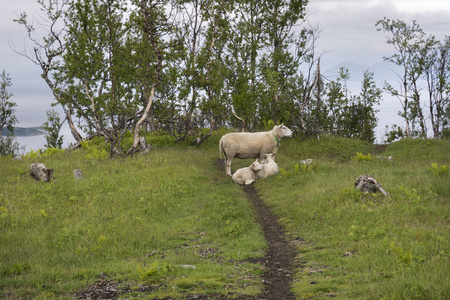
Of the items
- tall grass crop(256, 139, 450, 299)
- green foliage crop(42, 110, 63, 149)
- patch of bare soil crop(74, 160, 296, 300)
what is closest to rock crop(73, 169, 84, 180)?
tall grass crop(256, 139, 450, 299)

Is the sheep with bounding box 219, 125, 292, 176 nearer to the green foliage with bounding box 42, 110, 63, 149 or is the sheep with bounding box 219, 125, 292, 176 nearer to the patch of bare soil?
the patch of bare soil

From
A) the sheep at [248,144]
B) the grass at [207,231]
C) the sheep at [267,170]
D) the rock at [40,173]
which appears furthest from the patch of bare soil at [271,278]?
the rock at [40,173]

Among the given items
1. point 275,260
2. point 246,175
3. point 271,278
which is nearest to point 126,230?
point 275,260

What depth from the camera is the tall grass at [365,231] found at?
7.62 m

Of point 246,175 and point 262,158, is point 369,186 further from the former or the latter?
point 262,158

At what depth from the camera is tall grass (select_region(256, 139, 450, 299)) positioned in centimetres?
762

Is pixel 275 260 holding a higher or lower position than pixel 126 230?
lower

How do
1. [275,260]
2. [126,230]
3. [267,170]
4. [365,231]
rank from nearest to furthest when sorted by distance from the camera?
1. [275,260]
2. [365,231]
3. [126,230]
4. [267,170]

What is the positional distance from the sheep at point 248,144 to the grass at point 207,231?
1358 millimetres

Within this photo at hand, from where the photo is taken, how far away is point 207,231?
1316 centimetres

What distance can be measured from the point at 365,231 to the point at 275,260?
2.65 m

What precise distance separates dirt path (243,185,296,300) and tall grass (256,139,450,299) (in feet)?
0.87

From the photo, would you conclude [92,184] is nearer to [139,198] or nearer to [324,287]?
[139,198]

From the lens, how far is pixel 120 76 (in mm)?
28562
